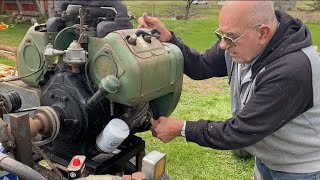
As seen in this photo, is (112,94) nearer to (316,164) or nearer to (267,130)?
(267,130)

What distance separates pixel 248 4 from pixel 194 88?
4.87 metres

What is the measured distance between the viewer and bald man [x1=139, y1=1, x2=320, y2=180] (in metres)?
2.03

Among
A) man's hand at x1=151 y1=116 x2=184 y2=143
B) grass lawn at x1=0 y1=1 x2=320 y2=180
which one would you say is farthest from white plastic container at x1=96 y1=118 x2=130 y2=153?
grass lawn at x1=0 y1=1 x2=320 y2=180

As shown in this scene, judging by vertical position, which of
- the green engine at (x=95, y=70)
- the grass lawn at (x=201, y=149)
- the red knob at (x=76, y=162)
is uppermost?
the green engine at (x=95, y=70)

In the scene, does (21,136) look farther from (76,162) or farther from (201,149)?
(201,149)

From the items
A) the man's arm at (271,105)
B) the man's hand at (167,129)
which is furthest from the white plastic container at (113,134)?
the man's arm at (271,105)

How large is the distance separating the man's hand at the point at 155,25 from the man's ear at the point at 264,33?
82 centimetres

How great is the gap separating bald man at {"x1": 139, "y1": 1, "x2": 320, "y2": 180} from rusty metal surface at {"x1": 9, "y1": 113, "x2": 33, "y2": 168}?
77 cm

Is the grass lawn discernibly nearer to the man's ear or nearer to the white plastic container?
the white plastic container

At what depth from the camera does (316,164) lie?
2.33m

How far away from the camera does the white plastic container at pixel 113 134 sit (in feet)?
6.92

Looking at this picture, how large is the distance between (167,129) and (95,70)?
54 cm

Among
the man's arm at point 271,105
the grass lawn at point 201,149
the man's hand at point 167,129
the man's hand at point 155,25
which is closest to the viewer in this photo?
the man's arm at point 271,105

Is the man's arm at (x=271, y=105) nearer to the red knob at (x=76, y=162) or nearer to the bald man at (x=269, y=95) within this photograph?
the bald man at (x=269, y=95)
